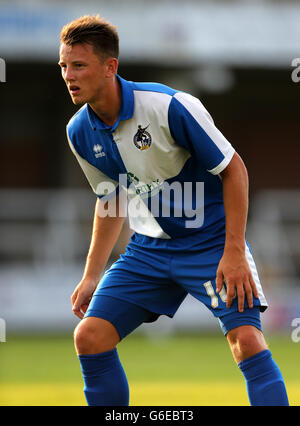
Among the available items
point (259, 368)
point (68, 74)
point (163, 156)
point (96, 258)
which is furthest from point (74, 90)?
point (259, 368)

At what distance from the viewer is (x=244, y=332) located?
3764 millimetres

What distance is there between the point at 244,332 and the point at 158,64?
1005cm

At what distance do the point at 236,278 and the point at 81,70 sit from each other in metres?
1.06

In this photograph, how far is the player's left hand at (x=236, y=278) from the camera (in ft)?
12.5

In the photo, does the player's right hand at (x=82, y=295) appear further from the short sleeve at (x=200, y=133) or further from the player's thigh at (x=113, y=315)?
the short sleeve at (x=200, y=133)

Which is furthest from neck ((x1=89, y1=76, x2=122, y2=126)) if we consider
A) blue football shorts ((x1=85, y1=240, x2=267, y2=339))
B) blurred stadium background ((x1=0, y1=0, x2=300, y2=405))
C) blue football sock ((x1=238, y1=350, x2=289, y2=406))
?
blurred stadium background ((x1=0, y1=0, x2=300, y2=405))

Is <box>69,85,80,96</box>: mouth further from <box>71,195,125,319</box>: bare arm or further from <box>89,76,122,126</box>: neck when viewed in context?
<box>71,195,125,319</box>: bare arm

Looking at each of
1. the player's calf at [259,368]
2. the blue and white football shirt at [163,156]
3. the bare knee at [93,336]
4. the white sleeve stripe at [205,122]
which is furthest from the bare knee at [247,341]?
the white sleeve stripe at [205,122]

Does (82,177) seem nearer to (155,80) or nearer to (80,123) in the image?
(155,80)

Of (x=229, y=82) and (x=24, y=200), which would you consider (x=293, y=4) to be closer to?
(x=229, y=82)

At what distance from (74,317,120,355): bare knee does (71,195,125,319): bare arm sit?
0.36 meters

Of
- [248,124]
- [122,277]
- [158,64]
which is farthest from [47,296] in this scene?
[122,277]

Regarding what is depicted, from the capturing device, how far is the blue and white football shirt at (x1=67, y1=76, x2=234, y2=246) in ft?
12.7

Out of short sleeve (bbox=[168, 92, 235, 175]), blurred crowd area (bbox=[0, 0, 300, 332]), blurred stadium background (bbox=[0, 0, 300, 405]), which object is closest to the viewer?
short sleeve (bbox=[168, 92, 235, 175])
